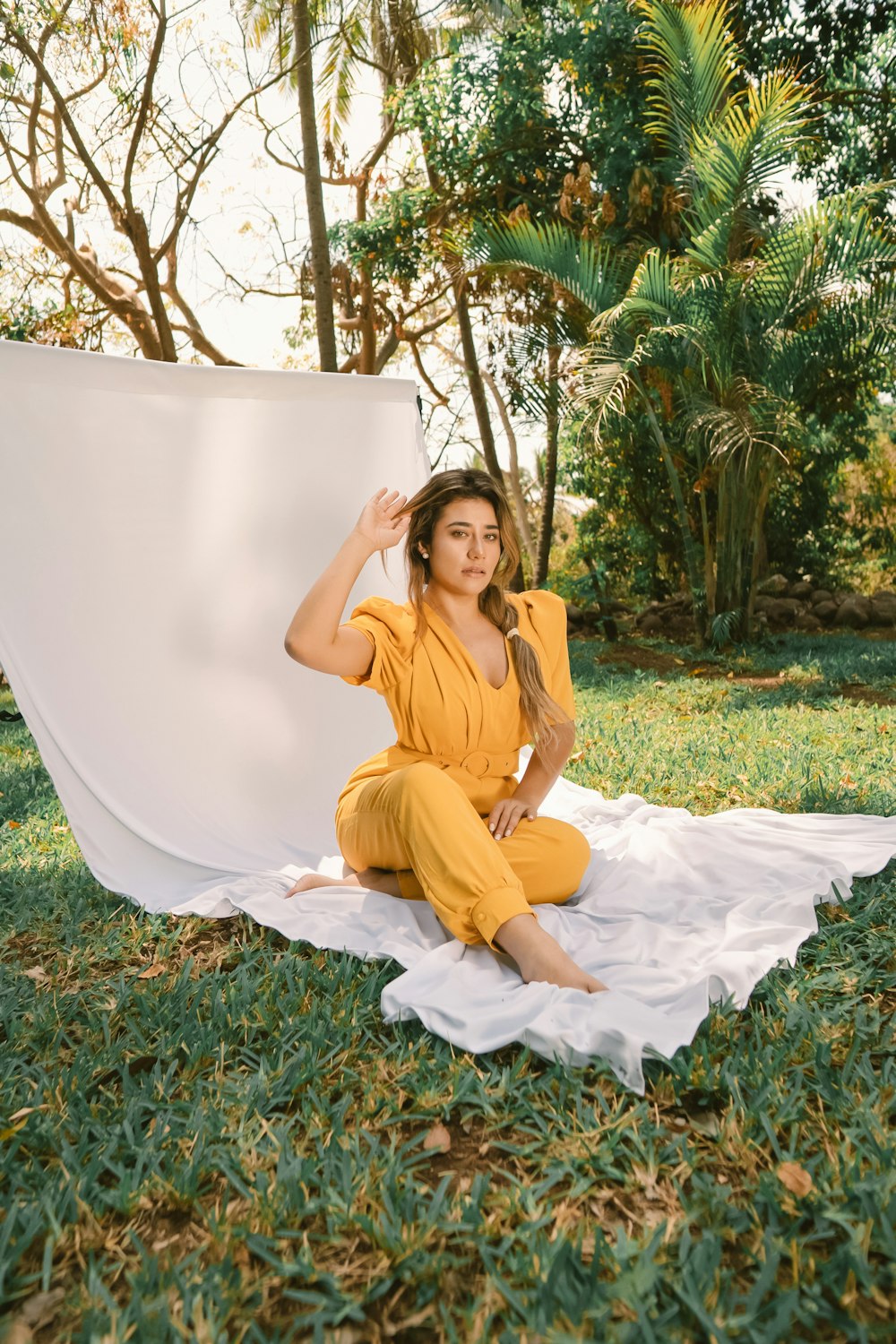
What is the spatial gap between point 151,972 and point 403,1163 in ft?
3.05

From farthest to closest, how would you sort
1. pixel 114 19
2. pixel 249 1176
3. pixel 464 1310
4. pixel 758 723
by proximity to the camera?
pixel 114 19, pixel 758 723, pixel 249 1176, pixel 464 1310

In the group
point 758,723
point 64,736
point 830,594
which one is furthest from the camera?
point 830,594

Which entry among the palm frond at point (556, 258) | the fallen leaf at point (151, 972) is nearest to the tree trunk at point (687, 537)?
the palm frond at point (556, 258)

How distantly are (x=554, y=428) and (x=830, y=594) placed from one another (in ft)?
10.0

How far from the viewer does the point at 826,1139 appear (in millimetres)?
1426

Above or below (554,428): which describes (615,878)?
below

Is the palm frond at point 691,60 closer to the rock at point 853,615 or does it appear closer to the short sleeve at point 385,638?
the rock at point 853,615

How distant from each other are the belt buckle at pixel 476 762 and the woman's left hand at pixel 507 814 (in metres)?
0.09

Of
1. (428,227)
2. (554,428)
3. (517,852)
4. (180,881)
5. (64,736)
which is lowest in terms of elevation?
(180,881)

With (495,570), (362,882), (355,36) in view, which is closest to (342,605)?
(495,570)

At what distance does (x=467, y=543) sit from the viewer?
2316mm

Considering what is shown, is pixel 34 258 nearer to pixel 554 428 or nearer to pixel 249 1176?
Result: pixel 554 428

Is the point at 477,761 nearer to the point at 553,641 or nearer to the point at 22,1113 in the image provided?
the point at 553,641

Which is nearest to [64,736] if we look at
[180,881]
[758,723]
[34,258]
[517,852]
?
[180,881]
